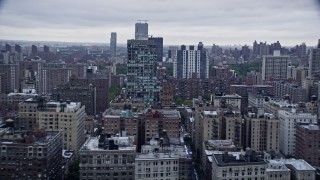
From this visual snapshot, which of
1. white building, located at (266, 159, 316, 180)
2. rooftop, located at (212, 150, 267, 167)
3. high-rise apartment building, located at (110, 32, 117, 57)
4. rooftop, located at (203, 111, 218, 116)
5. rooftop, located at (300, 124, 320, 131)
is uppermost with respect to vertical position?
high-rise apartment building, located at (110, 32, 117, 57)

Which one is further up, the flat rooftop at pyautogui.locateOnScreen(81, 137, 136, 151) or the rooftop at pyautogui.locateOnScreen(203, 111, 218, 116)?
the rooftop at pyautogui.locateOnScreen(203, 111, 218, 116)

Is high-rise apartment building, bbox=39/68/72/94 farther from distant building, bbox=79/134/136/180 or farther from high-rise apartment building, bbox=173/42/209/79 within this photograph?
distant building, bbox=79/134/136/180

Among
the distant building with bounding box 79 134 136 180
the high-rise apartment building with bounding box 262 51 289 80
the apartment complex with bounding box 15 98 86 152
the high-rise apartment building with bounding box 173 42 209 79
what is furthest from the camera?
the high-rise apartment building with bounding box 173 42 209 79

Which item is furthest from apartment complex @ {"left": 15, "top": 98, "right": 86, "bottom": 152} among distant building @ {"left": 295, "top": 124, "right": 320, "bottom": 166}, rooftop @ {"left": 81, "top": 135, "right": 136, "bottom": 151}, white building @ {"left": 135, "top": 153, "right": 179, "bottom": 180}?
distant building @ {"left": 295, "top": 124, "right": 320, "bottom": 166}

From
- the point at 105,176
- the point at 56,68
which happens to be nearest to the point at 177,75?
the point at 56,68

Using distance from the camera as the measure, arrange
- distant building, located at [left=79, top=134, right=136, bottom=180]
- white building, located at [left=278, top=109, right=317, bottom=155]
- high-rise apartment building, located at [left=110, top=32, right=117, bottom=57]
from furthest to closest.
A: high-rise apartment building, located at [left=110, top=32, right=117, bottom=57] → white building, located at [left=278, top=109, right=317, bottom=155] → distant building, located at [left=79, top=134, right=136, bottom=180]

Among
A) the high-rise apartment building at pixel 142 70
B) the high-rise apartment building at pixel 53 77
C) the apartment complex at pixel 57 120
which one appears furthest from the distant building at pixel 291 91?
the apartment complex at pixel 57 120
